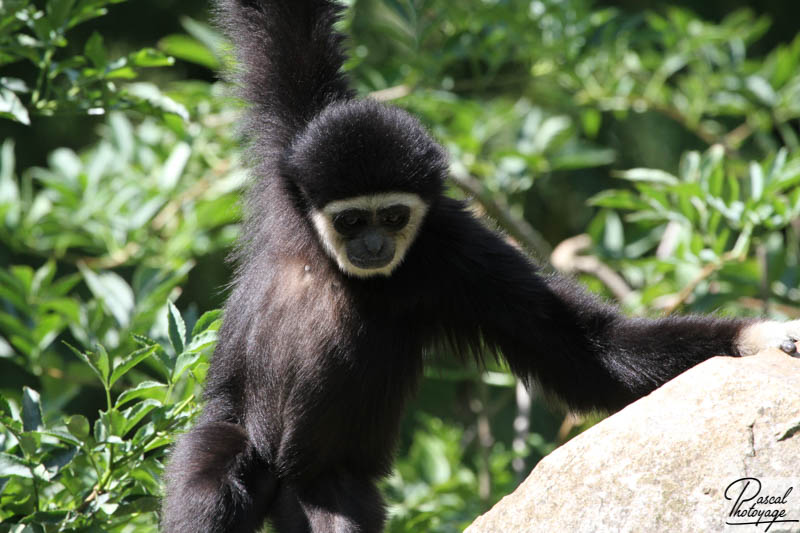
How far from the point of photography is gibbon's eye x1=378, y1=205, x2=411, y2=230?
456 cm

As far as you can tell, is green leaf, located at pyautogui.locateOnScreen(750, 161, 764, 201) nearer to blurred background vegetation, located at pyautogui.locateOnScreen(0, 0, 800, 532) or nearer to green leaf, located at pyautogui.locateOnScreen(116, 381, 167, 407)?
blurred background vegetation, located at pyautogui.locateOnScreen(0, 0, 800, 532)

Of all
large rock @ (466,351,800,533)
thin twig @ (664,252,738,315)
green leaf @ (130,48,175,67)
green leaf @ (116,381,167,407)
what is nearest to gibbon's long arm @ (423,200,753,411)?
large rock @ (466,351,800,533)

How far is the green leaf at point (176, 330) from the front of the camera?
4254mm

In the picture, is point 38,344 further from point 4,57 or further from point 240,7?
point 240,7

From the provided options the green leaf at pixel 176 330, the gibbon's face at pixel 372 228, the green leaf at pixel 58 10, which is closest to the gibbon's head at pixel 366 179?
the gibbon's face at pixel 372 228

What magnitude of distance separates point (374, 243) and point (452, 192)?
203cm

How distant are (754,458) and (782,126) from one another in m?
5.09

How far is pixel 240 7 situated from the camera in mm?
5105

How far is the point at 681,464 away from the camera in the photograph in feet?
10.9

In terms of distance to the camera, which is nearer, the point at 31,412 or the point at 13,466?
the point at 13,466

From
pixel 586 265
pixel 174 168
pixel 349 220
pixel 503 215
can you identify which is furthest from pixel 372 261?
pixel 586 265

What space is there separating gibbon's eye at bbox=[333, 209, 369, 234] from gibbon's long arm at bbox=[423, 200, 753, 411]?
346mm

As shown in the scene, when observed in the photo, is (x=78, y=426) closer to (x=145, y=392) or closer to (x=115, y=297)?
(x=145, y=392)

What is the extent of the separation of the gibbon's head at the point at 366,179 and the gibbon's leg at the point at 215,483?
1059 millimetres
